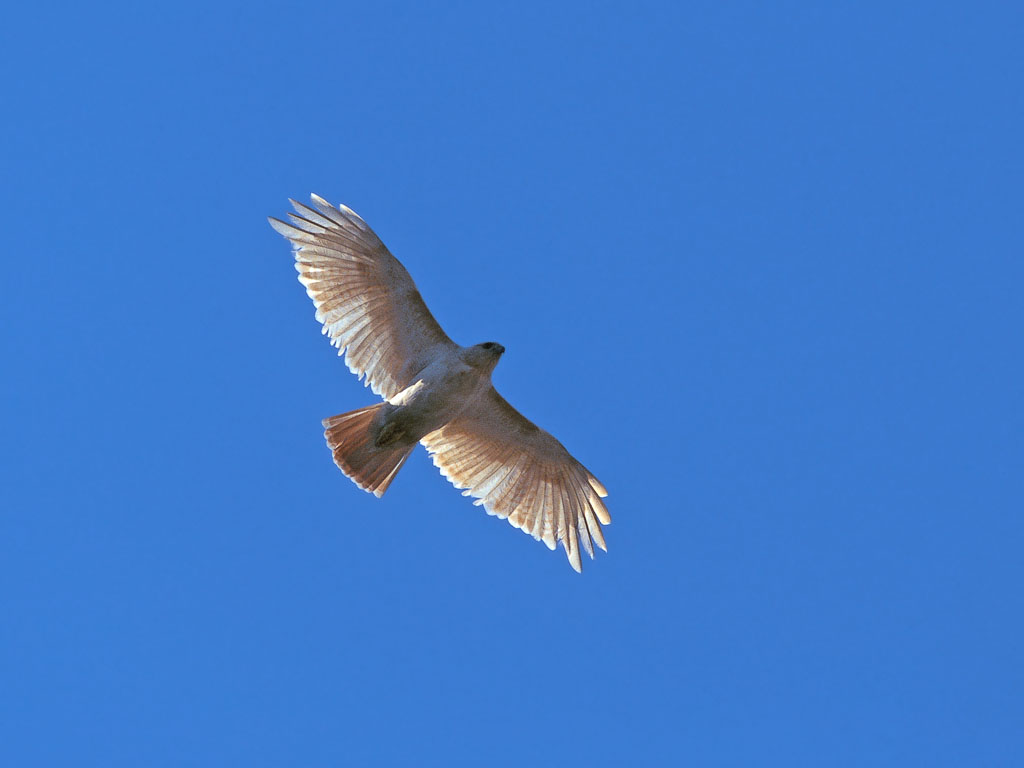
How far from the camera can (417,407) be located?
1380 cm

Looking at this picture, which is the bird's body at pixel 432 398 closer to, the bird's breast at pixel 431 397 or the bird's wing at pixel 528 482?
the bird's breast at pixel 431 397

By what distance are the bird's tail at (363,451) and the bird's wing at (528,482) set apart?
1141 mm

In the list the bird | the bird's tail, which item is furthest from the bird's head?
the bird's tail

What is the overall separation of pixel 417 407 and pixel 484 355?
90cm

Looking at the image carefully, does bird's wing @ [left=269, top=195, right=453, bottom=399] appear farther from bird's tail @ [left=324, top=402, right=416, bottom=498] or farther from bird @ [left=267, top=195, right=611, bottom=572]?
bird's tail @ [left=324, top=402, right=416, bottom=498]

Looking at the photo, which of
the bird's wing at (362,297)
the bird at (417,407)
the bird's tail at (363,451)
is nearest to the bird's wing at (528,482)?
the bird at (417,407)

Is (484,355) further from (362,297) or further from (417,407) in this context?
(362,297)

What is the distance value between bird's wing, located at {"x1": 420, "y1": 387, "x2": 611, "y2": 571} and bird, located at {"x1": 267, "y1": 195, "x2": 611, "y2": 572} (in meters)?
0.01

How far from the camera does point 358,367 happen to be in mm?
14570

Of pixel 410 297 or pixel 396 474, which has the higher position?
pixel 410 297

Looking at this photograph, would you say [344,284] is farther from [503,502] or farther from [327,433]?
[503,502]

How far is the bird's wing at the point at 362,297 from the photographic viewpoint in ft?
46.6

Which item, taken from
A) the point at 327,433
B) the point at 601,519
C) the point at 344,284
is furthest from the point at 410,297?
the point at 601,519

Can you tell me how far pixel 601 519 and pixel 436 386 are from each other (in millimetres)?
2639
